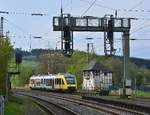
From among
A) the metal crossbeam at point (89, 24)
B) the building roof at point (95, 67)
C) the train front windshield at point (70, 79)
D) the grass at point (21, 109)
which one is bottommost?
the grass at point (21, 109)

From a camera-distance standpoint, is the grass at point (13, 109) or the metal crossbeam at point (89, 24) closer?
the grass at point (13, 109)

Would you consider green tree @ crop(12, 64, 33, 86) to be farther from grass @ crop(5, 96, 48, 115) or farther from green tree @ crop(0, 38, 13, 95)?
grass @ crop(5, 96, 48, 115)

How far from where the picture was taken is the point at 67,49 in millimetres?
48062

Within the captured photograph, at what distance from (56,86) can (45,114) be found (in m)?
57.8

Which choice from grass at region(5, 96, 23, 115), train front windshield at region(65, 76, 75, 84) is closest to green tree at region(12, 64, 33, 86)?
train front windshield at region(65, 76, 75, 84)

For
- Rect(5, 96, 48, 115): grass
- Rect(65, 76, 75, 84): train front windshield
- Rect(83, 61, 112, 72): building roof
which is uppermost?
Rect(83, 61, 112, 72): building roof

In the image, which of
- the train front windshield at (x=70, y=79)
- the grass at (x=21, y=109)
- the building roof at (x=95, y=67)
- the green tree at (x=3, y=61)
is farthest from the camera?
the building roof at (x=95, y=67)

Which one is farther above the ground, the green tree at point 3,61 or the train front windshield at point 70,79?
the green tree at point 3,61

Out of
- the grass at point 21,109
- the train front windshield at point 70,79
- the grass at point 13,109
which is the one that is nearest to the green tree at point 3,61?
the grass at point 21,109

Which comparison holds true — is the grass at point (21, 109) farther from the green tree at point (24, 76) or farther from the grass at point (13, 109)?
the green tree at point (24, 76)

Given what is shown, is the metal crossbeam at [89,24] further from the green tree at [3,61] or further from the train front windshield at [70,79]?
the train front windshield at [70,79]

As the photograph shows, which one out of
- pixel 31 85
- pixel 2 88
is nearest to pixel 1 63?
pixel 2 88

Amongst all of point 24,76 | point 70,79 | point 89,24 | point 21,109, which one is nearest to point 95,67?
point 70,79

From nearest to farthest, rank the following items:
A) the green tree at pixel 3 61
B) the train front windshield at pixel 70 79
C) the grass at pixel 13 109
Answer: the grass at pixel 13 109 → the green tree at pixel 3 61 → the train front windshield at pixel 70 79
